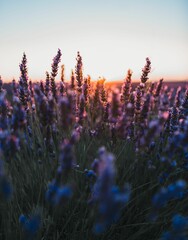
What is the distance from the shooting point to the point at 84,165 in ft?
7.86

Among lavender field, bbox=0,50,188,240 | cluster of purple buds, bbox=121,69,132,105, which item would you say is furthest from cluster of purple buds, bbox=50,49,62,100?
cluster of purple buds, bbox=121,69,132,105

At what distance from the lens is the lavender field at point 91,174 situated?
42.8 inches

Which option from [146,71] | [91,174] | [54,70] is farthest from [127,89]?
[91,174]

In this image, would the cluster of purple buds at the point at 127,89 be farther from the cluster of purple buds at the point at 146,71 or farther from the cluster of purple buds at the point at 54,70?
the cluster of purple buds at the point at 54,70

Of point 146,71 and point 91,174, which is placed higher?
point 146,71

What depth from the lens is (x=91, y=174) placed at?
1.62m

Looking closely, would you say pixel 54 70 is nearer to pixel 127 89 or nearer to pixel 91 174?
pixel 127 89

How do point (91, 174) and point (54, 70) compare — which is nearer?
point (91, 174)

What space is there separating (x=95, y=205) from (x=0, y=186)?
42 cm

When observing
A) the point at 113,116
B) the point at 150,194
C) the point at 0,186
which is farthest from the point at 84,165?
the point at 0,186

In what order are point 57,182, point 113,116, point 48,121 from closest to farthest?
point 57,182, point 113,116, point 48,121

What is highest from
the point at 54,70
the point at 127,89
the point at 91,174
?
the point at 54,70

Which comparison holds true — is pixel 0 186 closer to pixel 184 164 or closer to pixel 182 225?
pixel 182 225

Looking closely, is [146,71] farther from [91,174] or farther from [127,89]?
[91,174]
